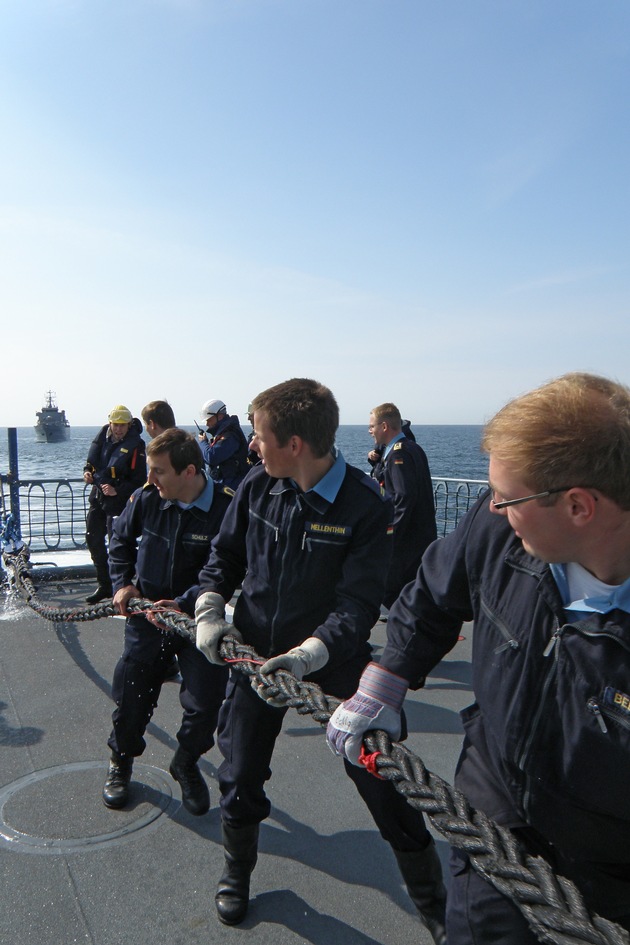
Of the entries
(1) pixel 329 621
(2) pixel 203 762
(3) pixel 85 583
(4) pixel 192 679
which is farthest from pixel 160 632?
(3) pixel 85 583

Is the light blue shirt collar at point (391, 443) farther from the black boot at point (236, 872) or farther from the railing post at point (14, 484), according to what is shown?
the railing post at point (14, 484)

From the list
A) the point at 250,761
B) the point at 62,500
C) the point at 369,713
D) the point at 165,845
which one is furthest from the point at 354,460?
the point at 369,713

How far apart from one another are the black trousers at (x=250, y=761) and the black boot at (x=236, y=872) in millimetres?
55

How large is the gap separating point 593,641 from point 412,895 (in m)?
1.66

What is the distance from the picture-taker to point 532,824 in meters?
→ 1.66

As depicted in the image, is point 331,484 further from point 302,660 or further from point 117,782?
point 117,782

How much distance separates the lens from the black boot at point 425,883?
2568 millimetres

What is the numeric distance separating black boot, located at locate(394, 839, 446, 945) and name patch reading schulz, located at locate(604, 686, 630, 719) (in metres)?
1.48

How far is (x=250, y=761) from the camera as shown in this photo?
2.72 metres

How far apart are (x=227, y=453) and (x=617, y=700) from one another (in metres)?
6.32

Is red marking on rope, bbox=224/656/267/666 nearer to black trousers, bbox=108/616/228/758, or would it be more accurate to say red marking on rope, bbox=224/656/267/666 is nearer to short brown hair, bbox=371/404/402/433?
black trousers, bbox=108/616/228/758

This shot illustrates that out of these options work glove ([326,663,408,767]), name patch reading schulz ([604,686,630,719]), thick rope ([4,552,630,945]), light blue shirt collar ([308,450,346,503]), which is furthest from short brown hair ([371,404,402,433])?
name patch reading schulz ([604,686,630,719])

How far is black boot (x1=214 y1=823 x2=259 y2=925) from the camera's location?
264cm

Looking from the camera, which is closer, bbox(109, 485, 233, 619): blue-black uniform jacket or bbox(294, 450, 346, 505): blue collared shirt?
bbox(294, 450, 346, 505): blue collared shirt
